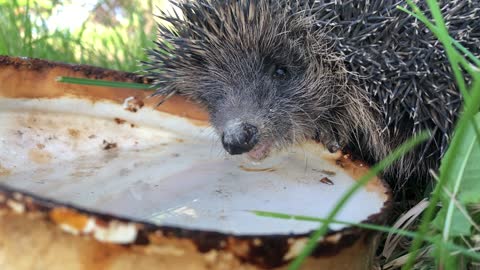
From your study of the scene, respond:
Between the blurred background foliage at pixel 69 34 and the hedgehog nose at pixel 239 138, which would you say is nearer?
the hedgehog nose at pixel 239 138

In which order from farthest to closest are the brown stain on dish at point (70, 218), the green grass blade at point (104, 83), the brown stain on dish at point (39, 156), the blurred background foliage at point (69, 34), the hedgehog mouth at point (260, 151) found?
the blurred background foliage at point (69, 34)
the brown stain on dish at point (39, 156)
the hedgehog mouth at point (260, 151)
the green grass blade at point (104, 83)
the brown stain on dish at point (70, 218)

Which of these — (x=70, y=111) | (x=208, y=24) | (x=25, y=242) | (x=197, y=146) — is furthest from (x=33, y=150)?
(x=25, y=242)

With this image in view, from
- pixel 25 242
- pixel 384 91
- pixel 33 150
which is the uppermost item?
pixel 384 91

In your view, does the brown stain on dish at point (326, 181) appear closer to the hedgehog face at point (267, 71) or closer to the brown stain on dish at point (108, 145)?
the hedgehog face at point (267, 71)

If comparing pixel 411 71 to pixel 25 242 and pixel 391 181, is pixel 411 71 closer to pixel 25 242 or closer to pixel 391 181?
pixel 391 181

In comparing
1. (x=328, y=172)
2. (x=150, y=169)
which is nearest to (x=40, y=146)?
(x=150, y=169)

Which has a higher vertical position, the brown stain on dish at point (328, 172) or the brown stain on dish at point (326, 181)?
the brown stain on dish at point (328, 172)

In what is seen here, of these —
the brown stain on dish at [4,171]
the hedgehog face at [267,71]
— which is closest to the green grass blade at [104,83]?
the hedgehog face at [267,71]

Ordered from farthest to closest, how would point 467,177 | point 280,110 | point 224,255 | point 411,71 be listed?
point 280,110 < point 411,71 < point 467,177 < point 224,255
